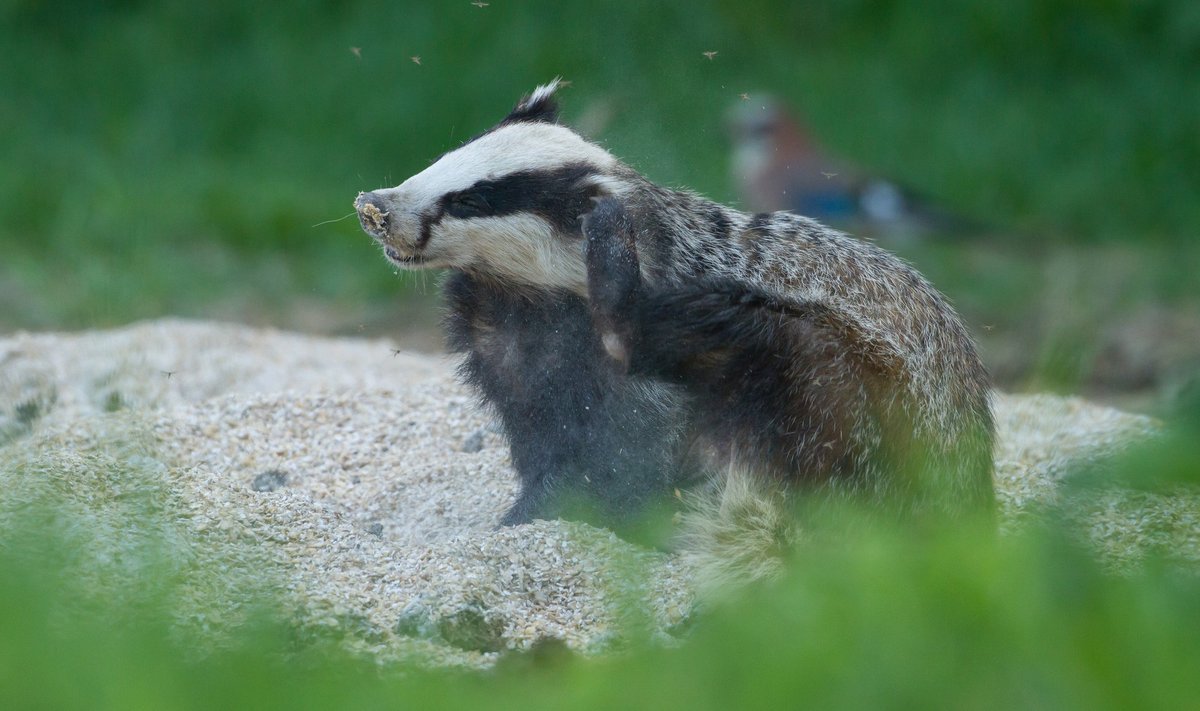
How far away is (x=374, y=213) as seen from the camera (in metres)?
3.18

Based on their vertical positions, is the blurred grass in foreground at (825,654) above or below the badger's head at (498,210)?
below

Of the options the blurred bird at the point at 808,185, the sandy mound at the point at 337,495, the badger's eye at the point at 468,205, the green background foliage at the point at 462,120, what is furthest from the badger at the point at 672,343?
the blurred bird at the point at 808,185

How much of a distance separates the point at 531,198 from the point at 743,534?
2.98ft

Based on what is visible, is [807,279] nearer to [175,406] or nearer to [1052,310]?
[175,406]

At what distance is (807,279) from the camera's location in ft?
10.6

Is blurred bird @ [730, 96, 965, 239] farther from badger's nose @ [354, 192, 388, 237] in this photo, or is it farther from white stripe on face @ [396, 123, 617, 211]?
badger's nose @ [354, 192, 388, 237]

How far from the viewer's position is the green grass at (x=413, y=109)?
8.27m

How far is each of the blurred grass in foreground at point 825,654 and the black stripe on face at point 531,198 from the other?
1.42 m

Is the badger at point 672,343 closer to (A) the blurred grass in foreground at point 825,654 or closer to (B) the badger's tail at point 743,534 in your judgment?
(B) the badger's tail at point 743,534

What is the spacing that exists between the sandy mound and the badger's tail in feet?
0.22

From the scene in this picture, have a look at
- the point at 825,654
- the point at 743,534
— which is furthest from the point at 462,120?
the point at 825,654

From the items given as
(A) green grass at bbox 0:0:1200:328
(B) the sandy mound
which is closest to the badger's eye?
(B) the sandy mound

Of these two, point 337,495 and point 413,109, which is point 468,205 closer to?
point 337,495

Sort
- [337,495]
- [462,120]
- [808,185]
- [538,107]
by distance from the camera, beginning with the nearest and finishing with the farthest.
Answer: [538,107] < [337,495] < [808,185] < [462,120]
